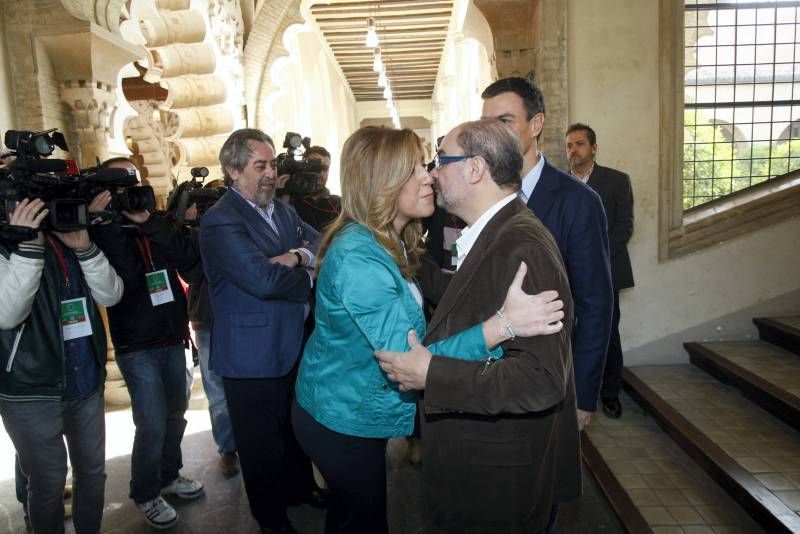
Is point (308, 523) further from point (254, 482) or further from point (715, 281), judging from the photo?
point (715, 281)

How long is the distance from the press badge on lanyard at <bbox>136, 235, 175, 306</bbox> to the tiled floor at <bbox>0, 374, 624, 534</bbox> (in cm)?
125

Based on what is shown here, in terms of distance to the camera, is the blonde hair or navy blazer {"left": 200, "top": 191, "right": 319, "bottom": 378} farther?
navy blazer {"left": 200, "top": 191, "right": 319, "bottom": 378}

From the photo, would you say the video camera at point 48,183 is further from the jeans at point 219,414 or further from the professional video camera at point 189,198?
the jeans at point 219,414

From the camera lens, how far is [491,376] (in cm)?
143

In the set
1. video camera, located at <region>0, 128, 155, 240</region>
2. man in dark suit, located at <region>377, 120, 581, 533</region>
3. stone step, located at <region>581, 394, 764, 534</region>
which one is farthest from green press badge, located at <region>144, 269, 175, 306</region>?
stone step, located at <region>581, 394, 764, 534</region>

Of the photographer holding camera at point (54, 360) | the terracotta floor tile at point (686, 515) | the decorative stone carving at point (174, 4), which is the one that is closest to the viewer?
the photographer holding camera at point (54, 360)

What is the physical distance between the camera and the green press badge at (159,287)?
2.97 meters

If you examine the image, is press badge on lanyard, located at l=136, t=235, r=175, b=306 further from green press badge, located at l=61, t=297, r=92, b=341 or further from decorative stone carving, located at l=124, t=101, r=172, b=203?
decorative stone carving, located at l=124, t=101, r=172, b=203

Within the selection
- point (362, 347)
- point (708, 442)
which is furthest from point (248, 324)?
point (708, 442)

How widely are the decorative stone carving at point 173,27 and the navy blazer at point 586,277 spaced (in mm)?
5677

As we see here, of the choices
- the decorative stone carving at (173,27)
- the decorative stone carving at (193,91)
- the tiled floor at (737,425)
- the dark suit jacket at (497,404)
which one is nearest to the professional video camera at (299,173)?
the dark suit jacket at (497,404)

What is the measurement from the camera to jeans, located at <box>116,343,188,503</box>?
9.60 feet

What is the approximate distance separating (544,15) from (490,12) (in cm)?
47

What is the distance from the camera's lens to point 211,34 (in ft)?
22.1
